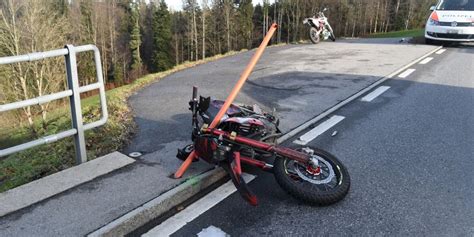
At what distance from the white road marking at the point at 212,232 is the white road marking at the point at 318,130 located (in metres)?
2.17

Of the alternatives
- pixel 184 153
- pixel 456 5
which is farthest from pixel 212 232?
pixel 456 5

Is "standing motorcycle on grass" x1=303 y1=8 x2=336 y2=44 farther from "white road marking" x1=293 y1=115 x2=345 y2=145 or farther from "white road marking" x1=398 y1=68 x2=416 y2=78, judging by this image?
"white road marking" x1=293 y1=115 x2=345 y2=145

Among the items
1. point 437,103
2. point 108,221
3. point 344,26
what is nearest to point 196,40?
point 344,26

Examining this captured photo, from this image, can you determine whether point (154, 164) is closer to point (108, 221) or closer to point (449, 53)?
point (108, 221)

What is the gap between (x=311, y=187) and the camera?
11.2ft

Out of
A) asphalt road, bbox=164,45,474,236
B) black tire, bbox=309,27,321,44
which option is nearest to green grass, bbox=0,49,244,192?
asphalt road, bbox=164,45,474,236

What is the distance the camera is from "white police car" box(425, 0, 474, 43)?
13672 millimetres

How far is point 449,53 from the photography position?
13.1 meters

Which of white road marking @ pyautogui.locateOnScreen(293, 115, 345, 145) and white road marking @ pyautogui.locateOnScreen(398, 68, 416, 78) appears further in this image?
white road marking @ pyautogui.locateOnScreen(398, 68, 416, 78)

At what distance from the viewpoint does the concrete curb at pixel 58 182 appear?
328 centimetres

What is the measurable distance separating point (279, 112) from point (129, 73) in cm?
4599

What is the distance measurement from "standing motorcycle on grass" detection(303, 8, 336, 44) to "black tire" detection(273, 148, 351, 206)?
13.3m

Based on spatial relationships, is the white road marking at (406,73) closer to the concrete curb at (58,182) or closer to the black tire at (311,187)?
the black tire at (311,187)

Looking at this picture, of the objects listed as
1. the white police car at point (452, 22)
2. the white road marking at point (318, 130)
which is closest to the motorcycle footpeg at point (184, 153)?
the white road marking at point (318, 130)
